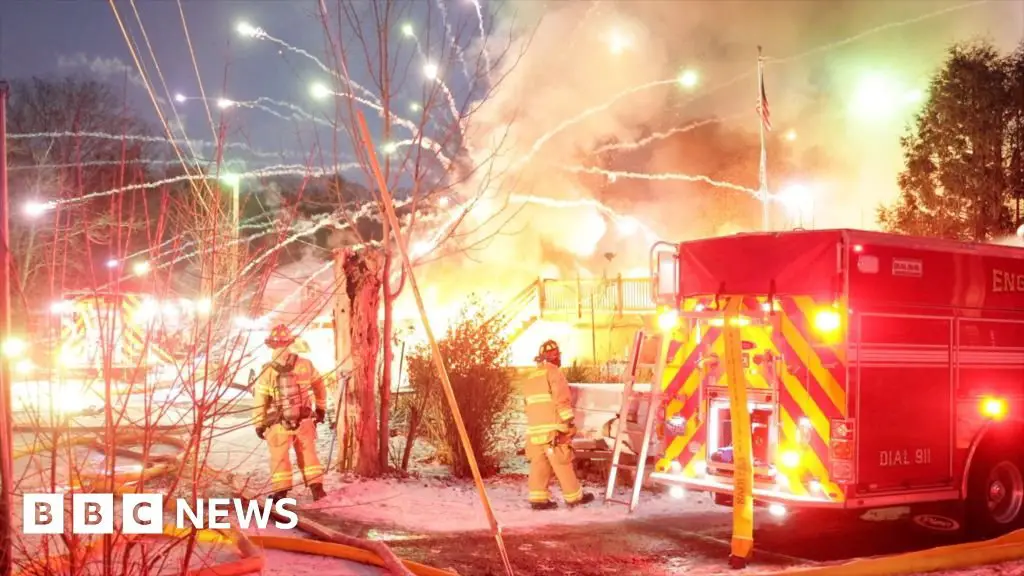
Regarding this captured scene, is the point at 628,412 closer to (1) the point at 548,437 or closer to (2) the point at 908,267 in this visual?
(1) the point at 548,437

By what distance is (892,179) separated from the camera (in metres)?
28.8

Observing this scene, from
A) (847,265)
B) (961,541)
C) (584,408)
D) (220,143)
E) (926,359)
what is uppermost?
(220,143)

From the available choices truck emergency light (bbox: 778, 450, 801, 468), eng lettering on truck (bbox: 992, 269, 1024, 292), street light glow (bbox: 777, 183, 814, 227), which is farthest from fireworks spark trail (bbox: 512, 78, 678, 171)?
truck emergency light (bbox: 778, 450, 801, 468)

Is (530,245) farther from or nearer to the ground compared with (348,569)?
farther from the ground

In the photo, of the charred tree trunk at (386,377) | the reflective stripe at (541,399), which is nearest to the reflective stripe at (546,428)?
the reflective stripe at (541,399)

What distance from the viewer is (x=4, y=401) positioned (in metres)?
3.72

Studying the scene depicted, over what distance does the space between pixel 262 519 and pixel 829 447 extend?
14.8 feet

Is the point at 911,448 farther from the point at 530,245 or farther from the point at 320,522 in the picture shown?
the point at 530,245

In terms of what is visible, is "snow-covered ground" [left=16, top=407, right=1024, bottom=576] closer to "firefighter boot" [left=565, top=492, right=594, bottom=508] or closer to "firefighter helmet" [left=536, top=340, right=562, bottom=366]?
"firefighter boot" [left=565, top=492, right=594, bottom=508]

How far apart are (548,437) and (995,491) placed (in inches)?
157

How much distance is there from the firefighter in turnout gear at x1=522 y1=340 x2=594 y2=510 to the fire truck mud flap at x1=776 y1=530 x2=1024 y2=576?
2.93 meters

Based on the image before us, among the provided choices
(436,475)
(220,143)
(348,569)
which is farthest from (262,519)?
(220,143)

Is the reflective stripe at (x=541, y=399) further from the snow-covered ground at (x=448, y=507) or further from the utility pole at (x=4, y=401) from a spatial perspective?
the utility pole at (x=4, y=401)

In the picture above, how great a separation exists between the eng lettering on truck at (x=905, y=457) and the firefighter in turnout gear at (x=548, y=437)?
2933mm
